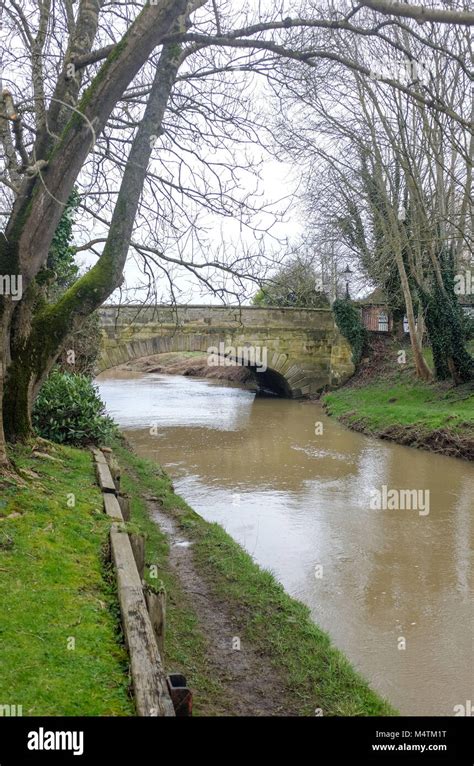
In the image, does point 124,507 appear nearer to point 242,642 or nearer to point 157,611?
point 242,642

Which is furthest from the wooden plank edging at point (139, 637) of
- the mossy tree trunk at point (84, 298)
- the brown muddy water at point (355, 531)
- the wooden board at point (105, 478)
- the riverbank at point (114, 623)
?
the mossy tree trunk at point (84, 298)

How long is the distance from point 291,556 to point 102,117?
5.34 meters

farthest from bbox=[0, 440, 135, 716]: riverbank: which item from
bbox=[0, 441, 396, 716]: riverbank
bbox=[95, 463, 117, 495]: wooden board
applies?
bbox=[95, 463, 117, 495]: wooden board

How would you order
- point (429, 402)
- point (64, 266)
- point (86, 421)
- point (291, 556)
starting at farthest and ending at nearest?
point (429, 402) → point (64, 266) → point (86, 421) → point (291, 556)

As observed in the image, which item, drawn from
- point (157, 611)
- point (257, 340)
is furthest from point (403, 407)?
point (157, 611)

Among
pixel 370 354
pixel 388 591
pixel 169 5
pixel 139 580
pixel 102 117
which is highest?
pixel 169 5

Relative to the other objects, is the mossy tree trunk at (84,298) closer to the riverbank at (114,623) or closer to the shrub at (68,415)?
the riverbank at (114,623)

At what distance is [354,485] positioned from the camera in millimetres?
11320

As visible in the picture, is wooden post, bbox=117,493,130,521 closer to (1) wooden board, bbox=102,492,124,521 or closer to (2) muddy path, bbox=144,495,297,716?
(1) wooden board, bbox=102,492,124,521

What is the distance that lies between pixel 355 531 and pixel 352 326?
15.9 meters

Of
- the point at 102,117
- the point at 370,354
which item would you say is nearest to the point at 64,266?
the point at 102,117

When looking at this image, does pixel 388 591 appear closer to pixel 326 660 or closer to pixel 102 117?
pixel 326 660

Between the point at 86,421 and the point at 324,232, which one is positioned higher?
the point at 324,232

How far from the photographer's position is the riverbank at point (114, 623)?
310 centimetres
